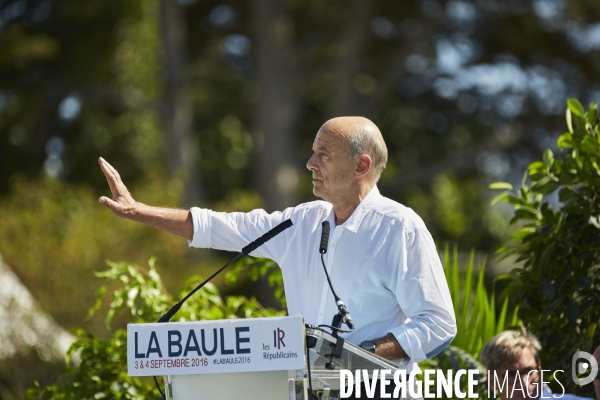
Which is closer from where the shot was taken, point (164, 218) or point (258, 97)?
point (164, 218)

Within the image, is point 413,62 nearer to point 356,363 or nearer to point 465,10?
point 465,10

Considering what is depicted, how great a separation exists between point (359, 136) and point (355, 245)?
427mm

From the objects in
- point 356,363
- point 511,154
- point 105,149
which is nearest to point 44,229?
point 105,149

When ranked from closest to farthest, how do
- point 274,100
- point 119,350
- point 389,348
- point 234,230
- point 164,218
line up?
point 389,348 → point 164,218 → point 234,230 → point 119,350 → point 274,100

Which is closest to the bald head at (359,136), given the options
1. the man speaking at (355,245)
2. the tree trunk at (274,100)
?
the man speaking at (355,245)

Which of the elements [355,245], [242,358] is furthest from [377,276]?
[242,358]

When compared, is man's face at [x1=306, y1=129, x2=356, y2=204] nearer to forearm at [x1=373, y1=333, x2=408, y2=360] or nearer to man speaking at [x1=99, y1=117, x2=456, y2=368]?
man speaking at [x1=99, y1=117, x2=456, y2=368]

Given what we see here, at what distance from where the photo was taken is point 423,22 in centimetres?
1680

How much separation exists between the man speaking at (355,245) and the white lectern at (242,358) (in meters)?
0.28

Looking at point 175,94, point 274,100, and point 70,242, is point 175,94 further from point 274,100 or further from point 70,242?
point 70,242

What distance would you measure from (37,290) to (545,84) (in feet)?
31.9

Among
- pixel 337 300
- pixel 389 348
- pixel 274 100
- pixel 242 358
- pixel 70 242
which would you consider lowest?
pixel 242 358

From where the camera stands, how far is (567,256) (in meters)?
4.51

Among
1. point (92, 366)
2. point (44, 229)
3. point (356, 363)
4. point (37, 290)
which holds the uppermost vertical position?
point (44, 229)
